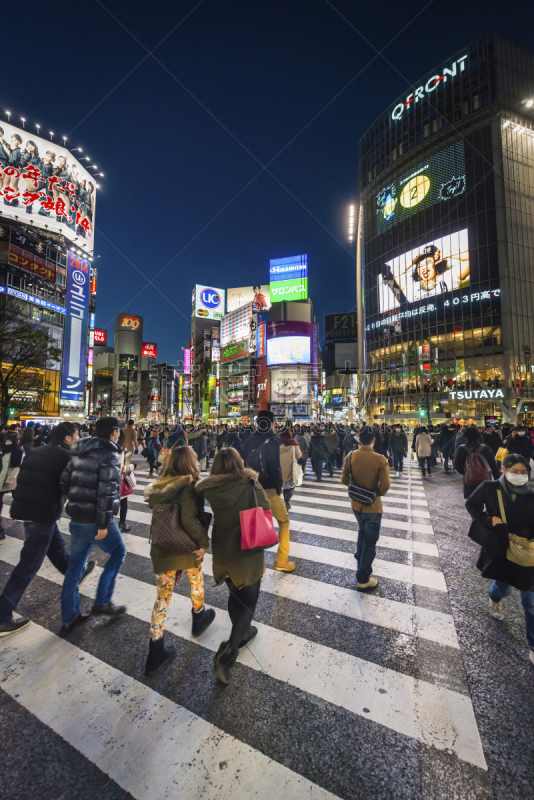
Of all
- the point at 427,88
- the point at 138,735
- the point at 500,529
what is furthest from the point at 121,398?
the point at 427,88

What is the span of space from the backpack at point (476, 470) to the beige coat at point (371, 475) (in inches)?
94.3

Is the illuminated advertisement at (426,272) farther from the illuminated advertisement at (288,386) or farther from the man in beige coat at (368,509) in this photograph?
the man in beige coat at (368,509)

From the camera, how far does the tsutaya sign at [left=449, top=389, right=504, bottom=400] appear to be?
136ft

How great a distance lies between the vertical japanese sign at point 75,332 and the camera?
43531 mm

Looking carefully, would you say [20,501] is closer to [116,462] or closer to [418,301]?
[116,462]

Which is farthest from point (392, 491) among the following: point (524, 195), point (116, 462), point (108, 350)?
point (108, 350)

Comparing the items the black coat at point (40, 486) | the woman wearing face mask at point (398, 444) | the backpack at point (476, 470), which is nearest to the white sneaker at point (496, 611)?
the backpack at point (476, 470)

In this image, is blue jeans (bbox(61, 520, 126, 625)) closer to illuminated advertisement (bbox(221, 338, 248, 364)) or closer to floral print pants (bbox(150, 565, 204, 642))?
floral print pants (bbox(150, 565, 204, 642))

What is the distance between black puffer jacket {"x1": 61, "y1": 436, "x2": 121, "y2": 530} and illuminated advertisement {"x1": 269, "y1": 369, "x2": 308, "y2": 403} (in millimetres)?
55578

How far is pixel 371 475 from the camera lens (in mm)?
4473

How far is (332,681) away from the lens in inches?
113

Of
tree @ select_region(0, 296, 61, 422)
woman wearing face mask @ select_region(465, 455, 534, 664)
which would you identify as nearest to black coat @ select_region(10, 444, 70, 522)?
woman wearing face mask @ select_region(465, 455, 534, 664)

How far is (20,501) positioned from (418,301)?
58.7 metres

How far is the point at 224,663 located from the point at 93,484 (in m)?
2.04
